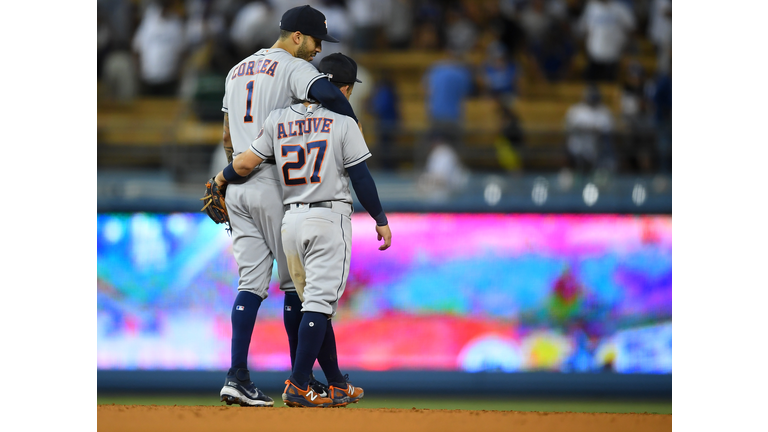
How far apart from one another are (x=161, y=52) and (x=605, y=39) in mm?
5403

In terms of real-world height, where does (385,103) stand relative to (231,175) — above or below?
above

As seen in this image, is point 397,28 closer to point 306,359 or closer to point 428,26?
point 428,26

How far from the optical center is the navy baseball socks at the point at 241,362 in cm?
396

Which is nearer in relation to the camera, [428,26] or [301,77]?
[301,77]

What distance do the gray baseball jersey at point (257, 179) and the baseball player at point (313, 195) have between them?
0.31 feet

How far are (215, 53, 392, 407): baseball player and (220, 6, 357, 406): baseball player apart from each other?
10 cm

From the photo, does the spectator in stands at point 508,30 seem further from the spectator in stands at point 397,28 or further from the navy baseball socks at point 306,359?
the navy baseball socks at point 306,359

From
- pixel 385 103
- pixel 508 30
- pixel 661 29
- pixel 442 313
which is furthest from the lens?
pixel 508 30

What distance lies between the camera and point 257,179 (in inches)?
156

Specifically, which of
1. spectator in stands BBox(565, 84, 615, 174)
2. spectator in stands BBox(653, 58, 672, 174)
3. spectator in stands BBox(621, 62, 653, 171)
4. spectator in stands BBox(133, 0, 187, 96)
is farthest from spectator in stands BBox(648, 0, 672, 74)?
spectator in stands BBox(133, 0, 187, 96)

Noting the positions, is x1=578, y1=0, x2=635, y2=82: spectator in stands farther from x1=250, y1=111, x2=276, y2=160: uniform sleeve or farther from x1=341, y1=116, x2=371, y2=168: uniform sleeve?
x1=250, y1=111, x2=276, y2=160: uniform sleeve

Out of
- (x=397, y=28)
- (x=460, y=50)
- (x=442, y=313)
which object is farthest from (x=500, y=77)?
(x=442, y=313)

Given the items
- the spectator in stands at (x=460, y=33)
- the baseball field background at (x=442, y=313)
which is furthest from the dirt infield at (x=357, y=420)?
the spectator in stands at (x=460, y=33)

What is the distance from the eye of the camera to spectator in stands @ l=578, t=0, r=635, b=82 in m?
10.5
